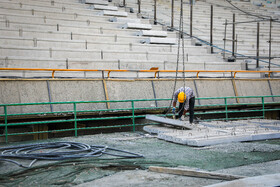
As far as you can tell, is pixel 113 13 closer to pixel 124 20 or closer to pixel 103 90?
pixel 124 20

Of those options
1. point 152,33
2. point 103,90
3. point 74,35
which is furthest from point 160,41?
point 103,90

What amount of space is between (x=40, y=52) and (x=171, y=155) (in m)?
8.14

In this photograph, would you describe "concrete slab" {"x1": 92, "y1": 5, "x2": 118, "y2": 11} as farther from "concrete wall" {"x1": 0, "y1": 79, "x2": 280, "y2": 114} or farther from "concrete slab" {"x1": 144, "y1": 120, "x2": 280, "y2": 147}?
"concrete slab" {"x1": 144, "y1": 120, "x2": 280, "y2": 147}

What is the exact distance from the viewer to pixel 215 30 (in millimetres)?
22438

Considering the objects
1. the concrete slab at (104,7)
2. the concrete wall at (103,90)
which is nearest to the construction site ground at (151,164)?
the concrete wall at (103,90)

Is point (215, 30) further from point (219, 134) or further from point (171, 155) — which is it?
point (171, 155)

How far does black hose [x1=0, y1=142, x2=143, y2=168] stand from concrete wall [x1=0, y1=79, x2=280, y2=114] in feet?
10.4

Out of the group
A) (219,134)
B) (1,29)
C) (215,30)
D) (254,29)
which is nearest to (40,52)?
(1,29)

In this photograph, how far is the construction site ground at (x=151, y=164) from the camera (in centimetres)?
562

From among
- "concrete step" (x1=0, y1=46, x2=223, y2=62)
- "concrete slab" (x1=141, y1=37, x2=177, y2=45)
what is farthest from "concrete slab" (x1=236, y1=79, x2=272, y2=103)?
"concrete slab" (x1=141, y1=37, x2=177, y2=45)

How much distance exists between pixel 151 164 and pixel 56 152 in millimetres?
2164

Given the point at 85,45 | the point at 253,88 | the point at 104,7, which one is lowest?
the point at 253,88

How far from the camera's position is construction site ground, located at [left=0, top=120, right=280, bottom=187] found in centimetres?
562

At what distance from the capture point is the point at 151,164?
6.72 metres
